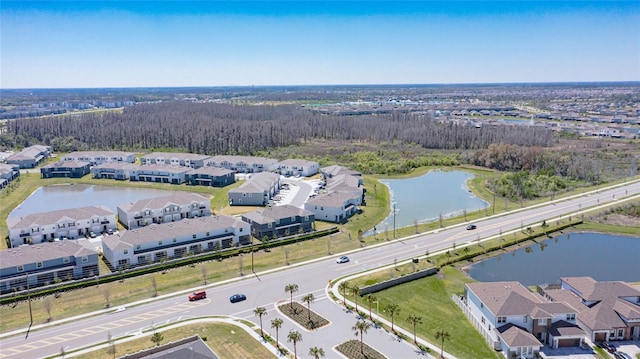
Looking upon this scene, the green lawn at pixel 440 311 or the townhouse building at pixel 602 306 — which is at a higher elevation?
the townhouse building at pixel 602 306

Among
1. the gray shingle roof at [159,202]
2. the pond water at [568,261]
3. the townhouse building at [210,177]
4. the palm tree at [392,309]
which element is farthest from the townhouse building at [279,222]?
the townhouse building at [210,177]

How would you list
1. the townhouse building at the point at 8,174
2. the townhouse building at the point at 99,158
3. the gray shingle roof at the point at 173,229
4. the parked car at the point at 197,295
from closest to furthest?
1. the parked car at the point at 197,295
2. the gray shingle roof at the point at 173,229
3. the townhouse building at the point at 8,174
4. the townhouse building at the point at 99,158

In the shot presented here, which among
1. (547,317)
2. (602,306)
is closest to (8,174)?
(547,317)

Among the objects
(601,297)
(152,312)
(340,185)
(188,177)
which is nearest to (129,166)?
(188,177)

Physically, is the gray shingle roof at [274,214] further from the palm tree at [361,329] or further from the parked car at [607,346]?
the parked car at [607,346]

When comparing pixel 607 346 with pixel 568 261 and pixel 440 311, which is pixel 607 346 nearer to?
pixel 440 311

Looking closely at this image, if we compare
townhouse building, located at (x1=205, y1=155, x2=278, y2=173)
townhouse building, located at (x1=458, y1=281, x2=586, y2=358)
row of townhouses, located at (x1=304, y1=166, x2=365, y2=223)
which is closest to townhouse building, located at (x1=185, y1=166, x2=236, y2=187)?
townhouse building, located at (x1=205, y1=155, x2=278, y2=173)

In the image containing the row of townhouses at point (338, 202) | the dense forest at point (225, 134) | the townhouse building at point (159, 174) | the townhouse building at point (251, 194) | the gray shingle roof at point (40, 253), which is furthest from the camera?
the dense forest at point (225, 134)
